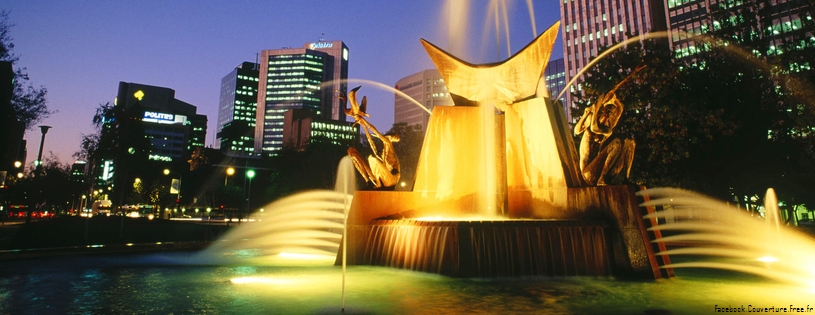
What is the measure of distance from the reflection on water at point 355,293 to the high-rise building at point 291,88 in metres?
172

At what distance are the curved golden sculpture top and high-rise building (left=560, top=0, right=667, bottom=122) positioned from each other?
79.4 m

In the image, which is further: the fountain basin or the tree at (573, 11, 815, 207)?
the tree at (573, 11, 815, 207)

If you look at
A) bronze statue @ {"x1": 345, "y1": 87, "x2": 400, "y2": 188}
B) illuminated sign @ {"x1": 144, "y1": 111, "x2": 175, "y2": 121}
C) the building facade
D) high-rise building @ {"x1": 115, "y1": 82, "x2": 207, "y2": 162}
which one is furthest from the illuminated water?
illuminated sign @ {"x1": 144, "y1": 111, "x2": 175, "y2": 121}

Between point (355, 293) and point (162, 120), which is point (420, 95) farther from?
point (355, 293)

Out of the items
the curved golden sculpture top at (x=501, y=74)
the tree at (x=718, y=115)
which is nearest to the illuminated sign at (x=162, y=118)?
the tree at (x=718, y=115)

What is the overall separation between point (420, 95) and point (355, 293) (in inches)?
5203

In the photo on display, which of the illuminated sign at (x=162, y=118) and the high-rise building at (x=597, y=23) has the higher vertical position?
the high-rise building at (x=597, y=23)

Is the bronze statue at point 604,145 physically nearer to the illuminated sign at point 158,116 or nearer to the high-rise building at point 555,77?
the high-rise building at point 555,77

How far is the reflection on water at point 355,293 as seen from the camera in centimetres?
646

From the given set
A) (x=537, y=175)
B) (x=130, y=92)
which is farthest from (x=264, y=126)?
(x=537, y=175)

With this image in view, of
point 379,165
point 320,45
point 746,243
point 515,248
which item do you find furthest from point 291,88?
point 515,248

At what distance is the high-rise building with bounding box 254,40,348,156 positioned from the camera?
180 m

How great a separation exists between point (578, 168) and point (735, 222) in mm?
19967

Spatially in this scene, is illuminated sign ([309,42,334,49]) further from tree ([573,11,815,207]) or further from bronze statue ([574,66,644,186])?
bronze statue ([574,66,644,186])
